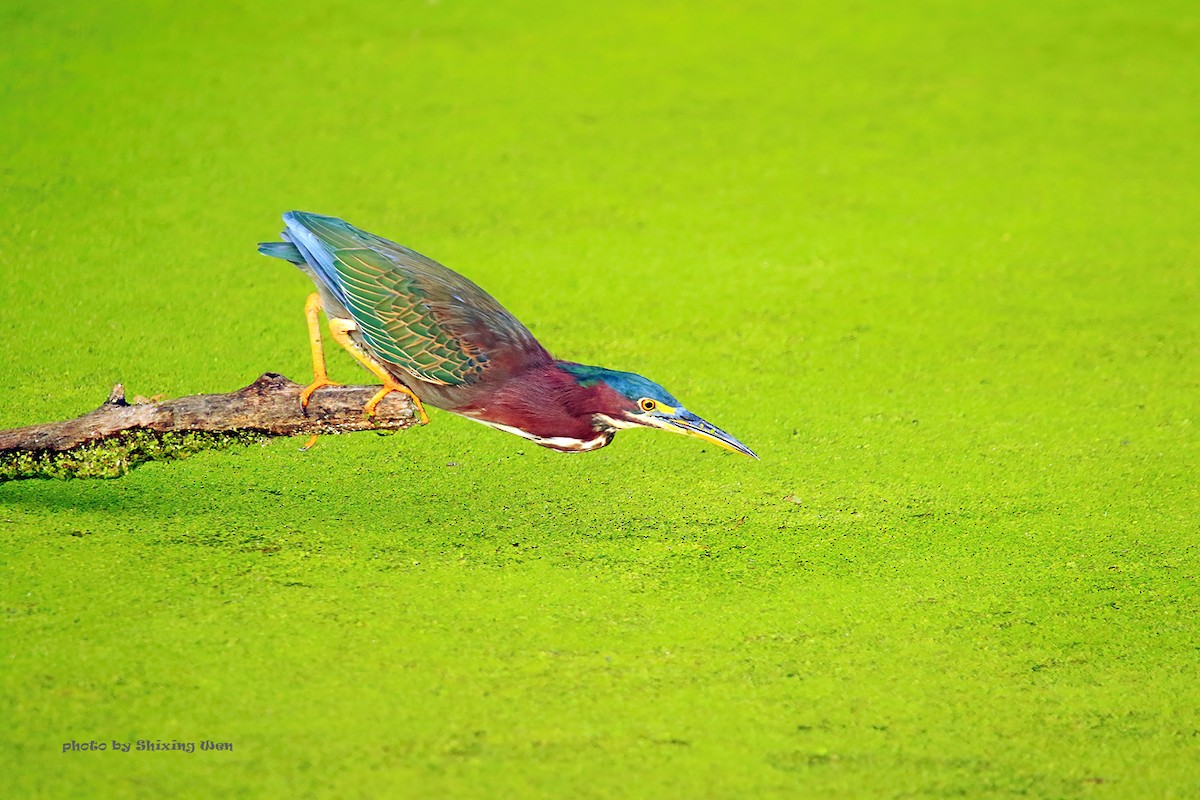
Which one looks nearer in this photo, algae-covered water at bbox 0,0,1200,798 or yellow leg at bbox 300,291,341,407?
algae-covered water at bbox 0,0,1200,798

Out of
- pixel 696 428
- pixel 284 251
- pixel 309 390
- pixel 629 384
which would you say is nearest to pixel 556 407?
pixel 629 384

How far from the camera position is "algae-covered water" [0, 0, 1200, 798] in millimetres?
1955

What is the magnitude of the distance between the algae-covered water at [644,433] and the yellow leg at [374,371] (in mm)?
159

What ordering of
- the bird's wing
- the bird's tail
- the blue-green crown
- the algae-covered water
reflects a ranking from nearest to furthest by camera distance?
the algae-covered water < the blue-green crown < the bird's wing < the bird's tail

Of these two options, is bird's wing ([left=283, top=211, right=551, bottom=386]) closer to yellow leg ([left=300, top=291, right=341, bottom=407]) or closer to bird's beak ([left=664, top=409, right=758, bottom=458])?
yellow leg ([left=300, top=291, right=341, bottom=407])

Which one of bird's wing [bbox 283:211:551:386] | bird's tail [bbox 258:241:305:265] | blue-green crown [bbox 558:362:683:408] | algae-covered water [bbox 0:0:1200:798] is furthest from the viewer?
bird's tail [bbox 258:241:305:265]

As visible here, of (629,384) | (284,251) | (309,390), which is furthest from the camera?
(284,251)

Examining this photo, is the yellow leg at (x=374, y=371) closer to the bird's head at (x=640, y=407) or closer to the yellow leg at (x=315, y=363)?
the yellow leg at (x=315, y=363)

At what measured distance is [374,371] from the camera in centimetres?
260

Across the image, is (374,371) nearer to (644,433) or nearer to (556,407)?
(556,407)

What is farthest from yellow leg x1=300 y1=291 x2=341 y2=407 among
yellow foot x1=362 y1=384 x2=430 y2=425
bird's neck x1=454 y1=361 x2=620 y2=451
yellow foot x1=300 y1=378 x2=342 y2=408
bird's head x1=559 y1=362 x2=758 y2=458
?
bird's head x1=559 y1=362 x2=758 y2=458

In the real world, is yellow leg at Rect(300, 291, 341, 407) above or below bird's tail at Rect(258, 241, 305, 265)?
below

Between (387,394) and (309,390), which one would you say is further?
(387,394)

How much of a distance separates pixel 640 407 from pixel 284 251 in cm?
90
